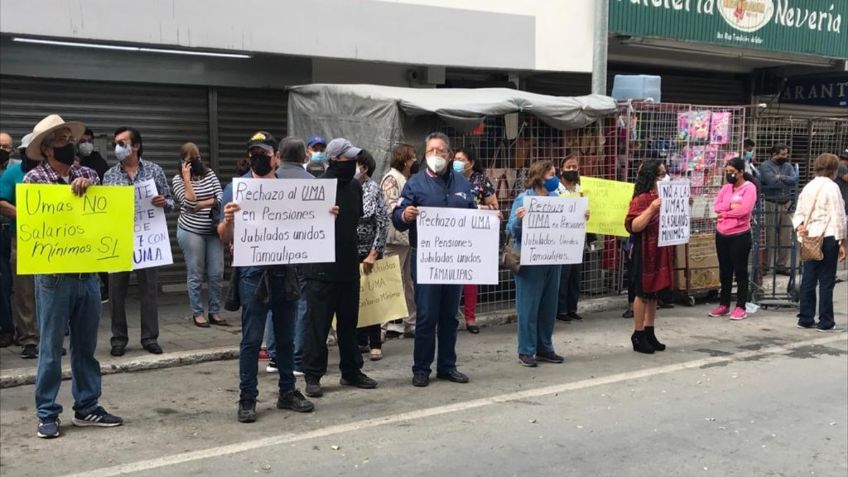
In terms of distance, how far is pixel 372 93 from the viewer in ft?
30.9

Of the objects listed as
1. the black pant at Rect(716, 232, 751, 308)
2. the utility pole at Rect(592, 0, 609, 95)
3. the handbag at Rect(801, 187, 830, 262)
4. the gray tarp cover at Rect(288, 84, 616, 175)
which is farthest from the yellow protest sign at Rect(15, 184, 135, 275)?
the utility pole at Rect(592, 0, 609, 95)

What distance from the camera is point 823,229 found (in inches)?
378

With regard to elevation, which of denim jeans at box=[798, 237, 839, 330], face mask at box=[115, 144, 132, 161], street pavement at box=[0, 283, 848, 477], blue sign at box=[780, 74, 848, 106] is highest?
blue sign at box=[780, 74, 848, 106]

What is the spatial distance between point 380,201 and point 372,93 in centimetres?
232

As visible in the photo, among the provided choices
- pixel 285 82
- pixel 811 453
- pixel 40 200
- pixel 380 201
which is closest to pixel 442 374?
pixel 380 201

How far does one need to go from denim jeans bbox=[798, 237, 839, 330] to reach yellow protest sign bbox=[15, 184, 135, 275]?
7547mm

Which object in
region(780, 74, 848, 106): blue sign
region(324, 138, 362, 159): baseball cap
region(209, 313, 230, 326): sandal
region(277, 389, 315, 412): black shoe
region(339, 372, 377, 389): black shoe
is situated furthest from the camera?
region(780, 74, 848, 106): blue sign

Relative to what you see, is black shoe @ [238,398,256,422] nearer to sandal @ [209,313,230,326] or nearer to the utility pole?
sandal @ [209,313,230,326]

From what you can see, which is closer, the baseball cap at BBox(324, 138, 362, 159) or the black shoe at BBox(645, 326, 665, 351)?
the baseball cap at BBox(324, 138, 362, 159)

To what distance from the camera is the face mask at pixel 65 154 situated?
5.65 meters

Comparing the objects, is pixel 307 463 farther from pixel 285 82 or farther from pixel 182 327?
pixel 285 82

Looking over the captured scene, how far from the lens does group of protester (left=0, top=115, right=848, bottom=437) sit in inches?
231

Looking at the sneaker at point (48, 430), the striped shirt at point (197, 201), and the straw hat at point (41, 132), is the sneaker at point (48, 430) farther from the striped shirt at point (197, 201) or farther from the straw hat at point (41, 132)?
the striped shirt at point (197, 201)

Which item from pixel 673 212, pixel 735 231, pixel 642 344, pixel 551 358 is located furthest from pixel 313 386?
pixel 735 231
